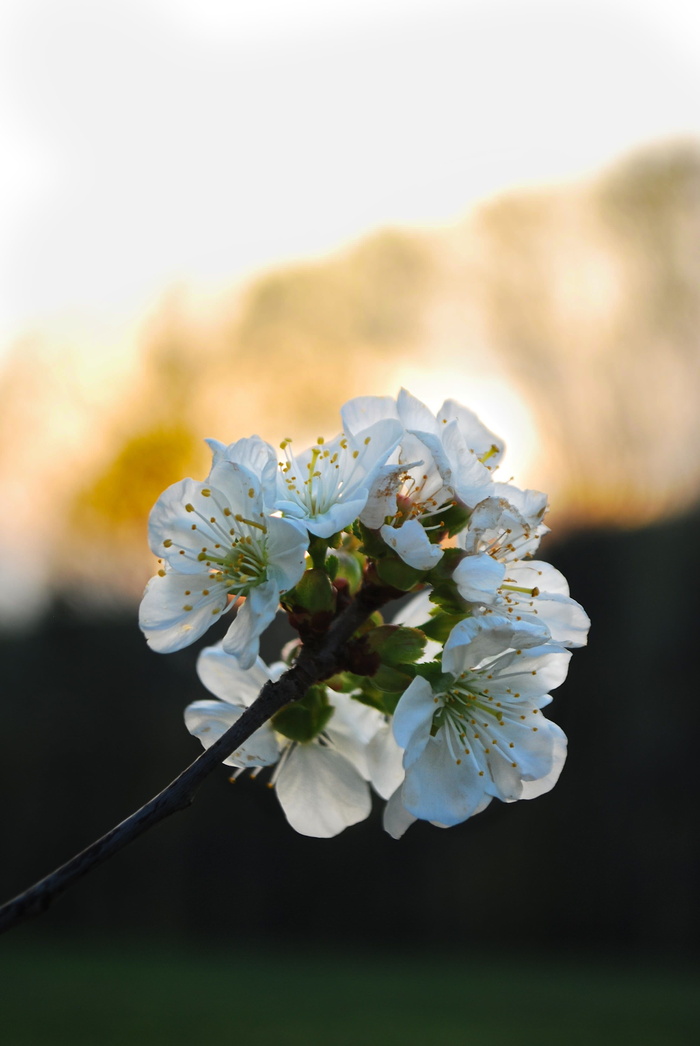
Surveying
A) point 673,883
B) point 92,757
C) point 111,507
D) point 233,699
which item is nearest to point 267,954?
point 92,757

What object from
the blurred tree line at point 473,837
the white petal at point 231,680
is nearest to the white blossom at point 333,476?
the white petal at point 231,680

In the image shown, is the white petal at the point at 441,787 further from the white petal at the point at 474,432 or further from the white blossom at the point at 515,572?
the white petal at the point at 474,432

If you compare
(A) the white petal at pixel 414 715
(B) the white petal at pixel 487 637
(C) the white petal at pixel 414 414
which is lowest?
(A) the white petal at pixel 414 715

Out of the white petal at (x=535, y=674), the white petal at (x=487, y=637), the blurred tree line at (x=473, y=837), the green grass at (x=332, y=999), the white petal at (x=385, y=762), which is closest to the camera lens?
the white petal at (x=487, y=637)

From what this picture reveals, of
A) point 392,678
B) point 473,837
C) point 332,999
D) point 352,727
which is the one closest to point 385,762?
point 352,727

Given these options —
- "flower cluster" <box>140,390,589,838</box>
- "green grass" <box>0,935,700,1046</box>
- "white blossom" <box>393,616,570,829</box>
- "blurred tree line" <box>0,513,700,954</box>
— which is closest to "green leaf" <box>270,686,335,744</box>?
"flower cluster" <box>140,390,589,838</box>

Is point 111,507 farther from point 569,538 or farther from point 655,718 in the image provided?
point 655,718

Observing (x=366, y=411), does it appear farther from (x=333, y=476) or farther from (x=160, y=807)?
(x=160, y=807)
